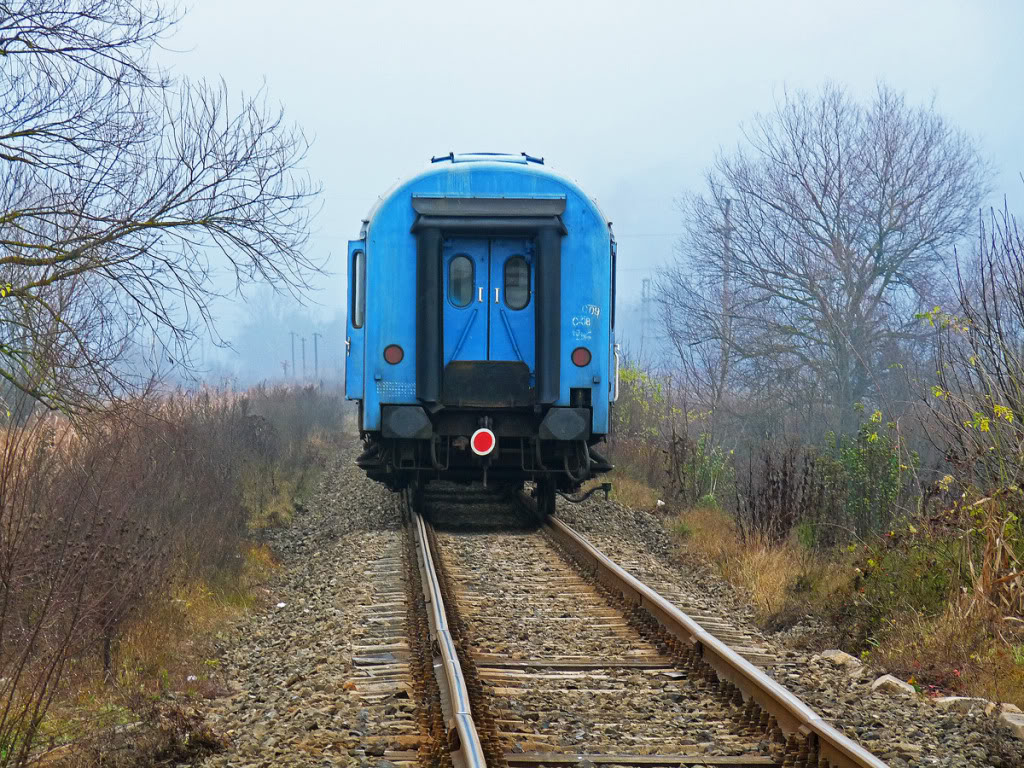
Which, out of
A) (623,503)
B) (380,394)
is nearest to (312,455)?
(623,503)

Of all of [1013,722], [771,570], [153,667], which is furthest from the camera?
[771,570]

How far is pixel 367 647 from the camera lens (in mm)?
6688

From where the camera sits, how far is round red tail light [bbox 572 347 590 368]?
11.0 metres

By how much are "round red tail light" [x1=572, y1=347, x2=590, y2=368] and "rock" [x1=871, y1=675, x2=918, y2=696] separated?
5.54m

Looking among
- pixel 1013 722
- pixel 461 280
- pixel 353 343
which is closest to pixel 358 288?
pixel 353 343

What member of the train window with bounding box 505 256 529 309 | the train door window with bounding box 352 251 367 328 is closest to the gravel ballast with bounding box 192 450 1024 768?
the train door window with bounding box 352 251 367 328

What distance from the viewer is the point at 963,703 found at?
5461 millimetres

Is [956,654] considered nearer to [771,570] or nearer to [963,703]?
[963,703]

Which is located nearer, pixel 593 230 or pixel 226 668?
pixel 226 668

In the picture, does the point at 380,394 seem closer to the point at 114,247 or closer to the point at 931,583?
the point at 114,247

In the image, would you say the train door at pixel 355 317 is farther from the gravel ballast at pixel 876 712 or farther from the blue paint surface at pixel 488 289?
the gravel ballast at pixel 876 712

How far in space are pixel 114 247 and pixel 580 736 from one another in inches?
288

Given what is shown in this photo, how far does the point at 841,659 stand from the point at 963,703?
115 centimetres

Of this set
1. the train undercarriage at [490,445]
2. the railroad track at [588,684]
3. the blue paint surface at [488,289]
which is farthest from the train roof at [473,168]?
the railroad track at [588,684]
